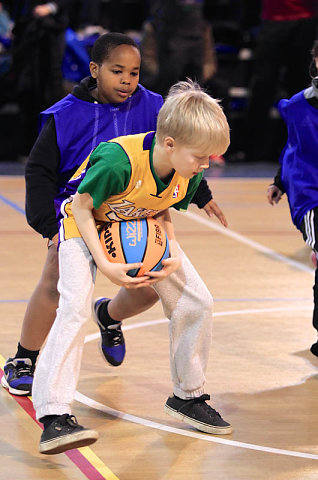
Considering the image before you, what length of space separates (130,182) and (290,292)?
249 centimetres

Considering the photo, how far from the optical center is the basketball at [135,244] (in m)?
3.39

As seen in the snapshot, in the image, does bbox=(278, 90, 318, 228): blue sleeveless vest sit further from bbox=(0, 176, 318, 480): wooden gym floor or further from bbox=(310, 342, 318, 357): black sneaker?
bbox=(0, 176, 318, 480): wooden gym floor

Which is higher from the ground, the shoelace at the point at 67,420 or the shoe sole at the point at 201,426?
the shoelace at the point at 67,420

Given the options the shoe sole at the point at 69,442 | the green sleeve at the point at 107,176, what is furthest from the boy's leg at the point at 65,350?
the green sleeve at the point at 107,176

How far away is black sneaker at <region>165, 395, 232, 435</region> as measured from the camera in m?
3.56

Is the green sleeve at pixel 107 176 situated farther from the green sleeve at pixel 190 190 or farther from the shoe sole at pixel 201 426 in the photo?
the shoe sole at pixel 201 426

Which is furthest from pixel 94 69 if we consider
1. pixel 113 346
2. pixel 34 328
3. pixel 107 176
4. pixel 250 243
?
pixel 250 243

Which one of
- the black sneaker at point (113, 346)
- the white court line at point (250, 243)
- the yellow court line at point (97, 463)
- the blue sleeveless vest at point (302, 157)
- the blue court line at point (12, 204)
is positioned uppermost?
the blue sleeveless vest at point (302, 157)

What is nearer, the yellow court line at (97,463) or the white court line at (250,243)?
the yellow court line at (97,463)

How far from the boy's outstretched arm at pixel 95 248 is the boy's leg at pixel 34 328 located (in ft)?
1.57

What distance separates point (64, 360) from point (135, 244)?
1.49 ft

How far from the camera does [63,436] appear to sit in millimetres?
3182

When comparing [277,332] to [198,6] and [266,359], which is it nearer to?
[266,359]

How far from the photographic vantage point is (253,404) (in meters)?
3.87
